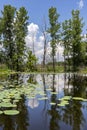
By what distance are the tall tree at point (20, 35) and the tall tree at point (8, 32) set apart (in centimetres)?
89

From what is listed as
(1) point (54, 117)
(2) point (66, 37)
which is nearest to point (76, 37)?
(2) point (66, 37)

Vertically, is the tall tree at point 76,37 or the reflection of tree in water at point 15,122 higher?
the tall tree at point 76,37

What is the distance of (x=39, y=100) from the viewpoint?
28.4 feet

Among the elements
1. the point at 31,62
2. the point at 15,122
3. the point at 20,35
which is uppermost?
the point at 20,35

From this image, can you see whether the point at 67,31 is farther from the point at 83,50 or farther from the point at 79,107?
the point at 79,107

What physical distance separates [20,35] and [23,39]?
116 cm

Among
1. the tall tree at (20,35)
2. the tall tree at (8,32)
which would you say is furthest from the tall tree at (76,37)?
the tall tree at (8,32)

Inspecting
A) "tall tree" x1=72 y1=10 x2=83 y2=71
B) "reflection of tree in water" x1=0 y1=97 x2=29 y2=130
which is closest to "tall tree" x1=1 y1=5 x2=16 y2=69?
"tall tree" x1=72 y1=10 x2=83 y2=71

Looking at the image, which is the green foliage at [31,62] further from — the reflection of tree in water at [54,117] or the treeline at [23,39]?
the reflection of tree in water at [54,117]

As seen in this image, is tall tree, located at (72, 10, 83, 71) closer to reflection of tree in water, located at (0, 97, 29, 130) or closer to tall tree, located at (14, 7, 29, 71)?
tall tree, located at (14, 7, 29, 71)

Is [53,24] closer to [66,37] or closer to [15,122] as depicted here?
[66,37]

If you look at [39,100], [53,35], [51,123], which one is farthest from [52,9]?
[51,123]

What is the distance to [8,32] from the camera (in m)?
44.6

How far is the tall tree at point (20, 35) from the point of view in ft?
144
